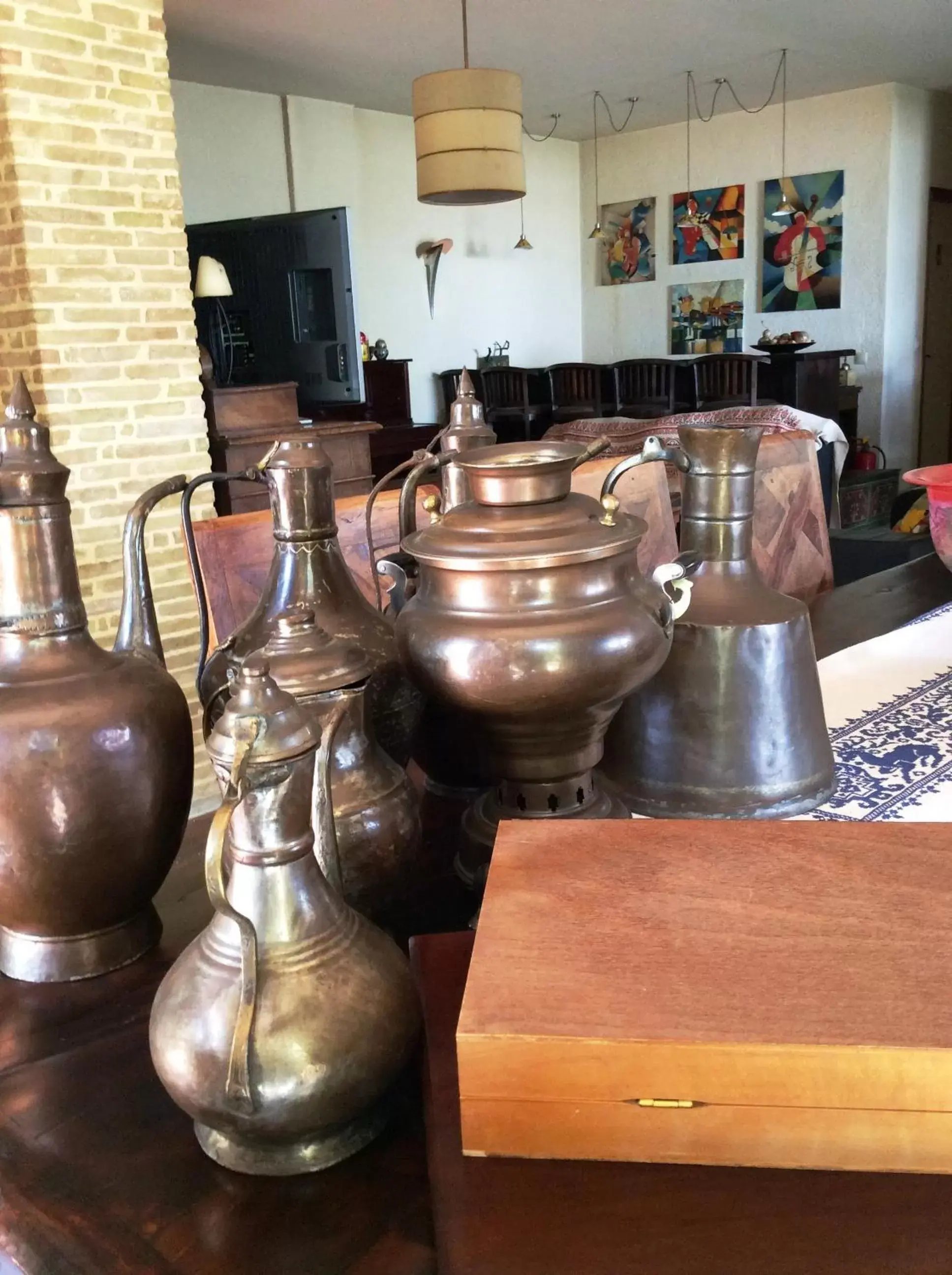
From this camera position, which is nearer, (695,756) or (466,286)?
(695,756)

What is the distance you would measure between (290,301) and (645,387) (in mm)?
2709

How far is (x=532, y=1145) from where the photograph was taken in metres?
0.47

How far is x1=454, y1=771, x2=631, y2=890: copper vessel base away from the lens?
0.73 meters

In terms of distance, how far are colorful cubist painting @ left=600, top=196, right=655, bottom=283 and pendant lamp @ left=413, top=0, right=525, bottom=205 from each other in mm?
4262

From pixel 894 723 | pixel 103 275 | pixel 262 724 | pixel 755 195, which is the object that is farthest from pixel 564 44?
pixel 262 724

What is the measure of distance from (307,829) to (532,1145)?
0.56ft

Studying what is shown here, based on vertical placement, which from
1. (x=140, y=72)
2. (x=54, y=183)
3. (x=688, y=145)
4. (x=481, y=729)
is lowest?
(x=481, y=729)

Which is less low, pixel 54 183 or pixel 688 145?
pixel 688 145

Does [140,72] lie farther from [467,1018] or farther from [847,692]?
[467,1018]

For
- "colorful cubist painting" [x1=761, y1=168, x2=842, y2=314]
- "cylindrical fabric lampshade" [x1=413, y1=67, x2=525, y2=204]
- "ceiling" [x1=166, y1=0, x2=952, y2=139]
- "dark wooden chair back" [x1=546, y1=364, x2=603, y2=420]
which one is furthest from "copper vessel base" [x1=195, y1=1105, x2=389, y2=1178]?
"colorful cubist painting" [x1=761, y1=168, x2=842, y2=314]

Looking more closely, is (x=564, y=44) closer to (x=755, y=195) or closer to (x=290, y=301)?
(x=290, y=301)

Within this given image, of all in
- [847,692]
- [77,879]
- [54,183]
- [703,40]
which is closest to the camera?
[77,879]

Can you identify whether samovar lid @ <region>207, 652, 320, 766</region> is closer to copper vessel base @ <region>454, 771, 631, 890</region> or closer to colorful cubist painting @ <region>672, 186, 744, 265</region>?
copper vessel base @ <region>454, 771, 631, 890</region>

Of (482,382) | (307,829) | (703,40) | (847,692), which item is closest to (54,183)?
(847,692)
